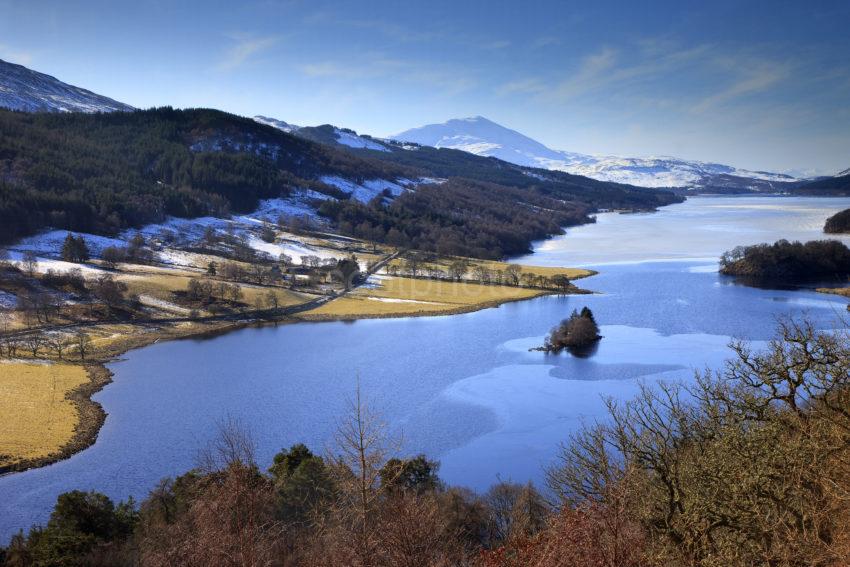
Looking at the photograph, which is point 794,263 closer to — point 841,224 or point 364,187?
point 841,224

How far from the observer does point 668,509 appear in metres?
11.6

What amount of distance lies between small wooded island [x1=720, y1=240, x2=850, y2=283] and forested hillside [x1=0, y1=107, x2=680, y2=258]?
139 ft

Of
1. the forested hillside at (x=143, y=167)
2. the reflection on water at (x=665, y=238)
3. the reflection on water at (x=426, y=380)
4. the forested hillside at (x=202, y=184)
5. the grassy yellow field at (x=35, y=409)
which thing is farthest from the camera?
the reflection on water at (x=665, y=238)

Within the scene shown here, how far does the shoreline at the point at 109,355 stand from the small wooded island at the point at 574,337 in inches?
669

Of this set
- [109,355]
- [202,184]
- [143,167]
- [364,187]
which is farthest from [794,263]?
[143,167]

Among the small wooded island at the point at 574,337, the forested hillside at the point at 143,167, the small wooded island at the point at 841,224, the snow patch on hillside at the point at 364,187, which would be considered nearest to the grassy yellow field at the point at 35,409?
the small wooded island at the point at 574,337

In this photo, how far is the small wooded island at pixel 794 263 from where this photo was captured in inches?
3189

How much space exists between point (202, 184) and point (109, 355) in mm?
92460

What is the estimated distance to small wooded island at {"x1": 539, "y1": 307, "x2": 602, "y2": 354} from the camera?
164ft

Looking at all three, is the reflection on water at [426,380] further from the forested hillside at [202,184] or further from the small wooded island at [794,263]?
the forested hillside at [202,184]

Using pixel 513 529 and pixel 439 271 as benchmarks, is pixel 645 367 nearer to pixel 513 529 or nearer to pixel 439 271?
pixel 513 529

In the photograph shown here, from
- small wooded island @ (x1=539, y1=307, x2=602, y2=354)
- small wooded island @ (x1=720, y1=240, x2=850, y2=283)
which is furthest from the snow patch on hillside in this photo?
small wooded island @ (x1=539, y1=307, x2=602, y2=354)

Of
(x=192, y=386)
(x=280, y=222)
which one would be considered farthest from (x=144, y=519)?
(x=280, y=222)

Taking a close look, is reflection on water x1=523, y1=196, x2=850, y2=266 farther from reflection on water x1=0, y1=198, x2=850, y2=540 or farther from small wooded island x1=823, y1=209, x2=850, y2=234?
reflection on water x1=0, y1=198, x2=850, y2=540
